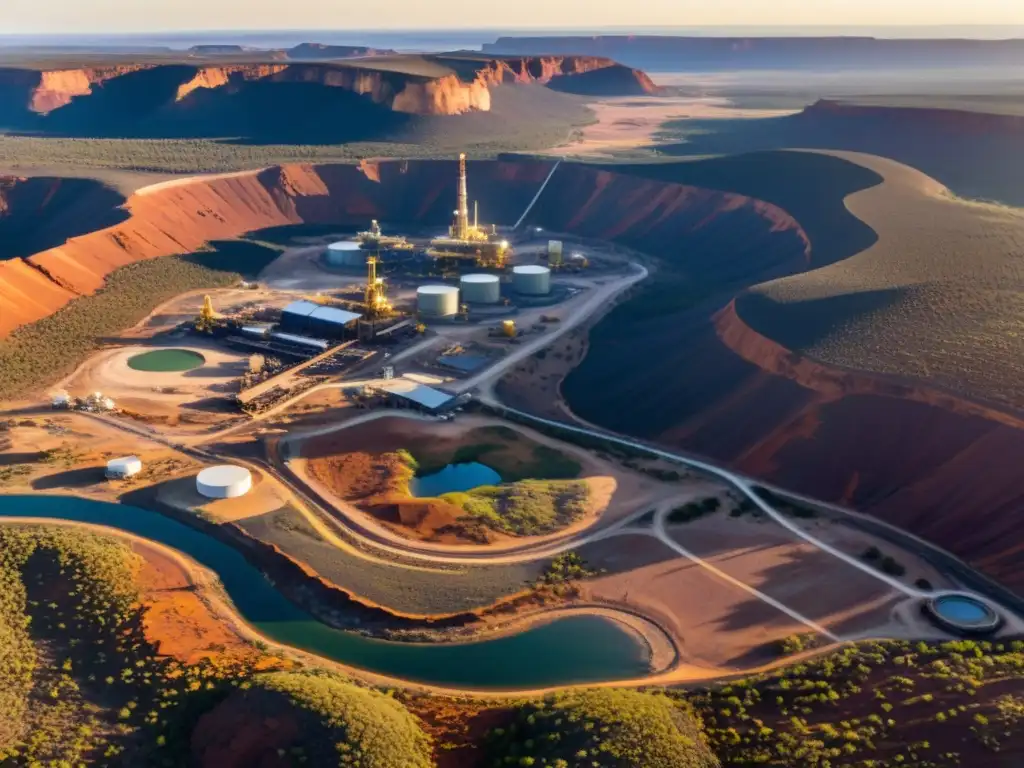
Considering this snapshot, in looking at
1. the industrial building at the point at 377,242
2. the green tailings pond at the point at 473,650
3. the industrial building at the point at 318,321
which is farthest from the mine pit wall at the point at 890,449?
the industrial building at the point at 377,242

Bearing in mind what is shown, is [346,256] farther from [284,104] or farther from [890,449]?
[284,104]

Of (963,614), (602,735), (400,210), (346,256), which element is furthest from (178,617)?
(400,210)

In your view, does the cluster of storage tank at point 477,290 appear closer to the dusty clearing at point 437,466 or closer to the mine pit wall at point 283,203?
the dusty clearing at point 437,466

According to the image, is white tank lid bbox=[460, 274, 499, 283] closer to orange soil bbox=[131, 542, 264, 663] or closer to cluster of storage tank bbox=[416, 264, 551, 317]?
cluster of storage tank bbox=[416, 264, 551, 317]

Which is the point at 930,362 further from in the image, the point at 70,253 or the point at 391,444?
the point at 70,253

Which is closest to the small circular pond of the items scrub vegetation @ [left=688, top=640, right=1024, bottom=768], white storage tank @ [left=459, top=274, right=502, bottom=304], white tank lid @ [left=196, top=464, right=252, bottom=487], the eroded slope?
scrub vegetation @ [left=688, top=640, right=1024, bottom=768]

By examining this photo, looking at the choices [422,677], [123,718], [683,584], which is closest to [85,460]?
[123,718]
